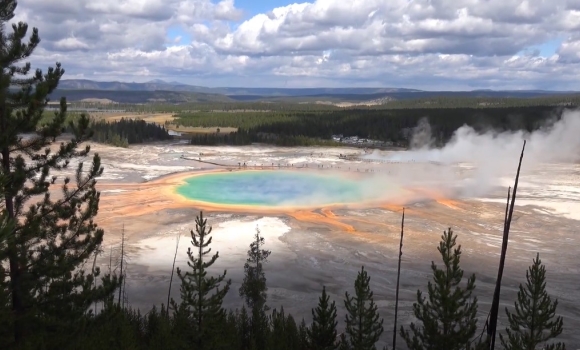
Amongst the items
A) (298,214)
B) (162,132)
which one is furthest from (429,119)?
(298,214)

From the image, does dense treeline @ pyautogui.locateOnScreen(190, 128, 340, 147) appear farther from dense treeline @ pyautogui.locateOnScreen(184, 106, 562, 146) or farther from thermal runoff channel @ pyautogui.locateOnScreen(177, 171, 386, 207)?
thermal runoff channel @ pyautogui.locateOnScreen(177, 171, 386, 207)

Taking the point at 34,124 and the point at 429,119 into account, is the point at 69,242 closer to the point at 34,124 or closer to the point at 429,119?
the point at 34,124

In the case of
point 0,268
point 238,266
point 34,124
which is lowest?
point 238,266

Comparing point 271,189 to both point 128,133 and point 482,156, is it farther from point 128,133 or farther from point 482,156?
point 128,133

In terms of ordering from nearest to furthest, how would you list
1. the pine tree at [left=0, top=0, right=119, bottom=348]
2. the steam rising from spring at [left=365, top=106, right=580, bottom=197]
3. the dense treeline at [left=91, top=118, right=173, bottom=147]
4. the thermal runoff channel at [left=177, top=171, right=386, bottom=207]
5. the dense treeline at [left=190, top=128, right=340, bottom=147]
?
1. the pine tree at [left=0, top=0, right=119, bottom=348]
2. the thermal runoff channel at [left=177, top=171, right=386, bottom=207]
3. the steam rising from spring at [left=365, top=106, right=580, bottom=197]
4. the dense treeline at [left=91, top=118, right=173, bottom=147]
5. the dense treeline at [left=190, top=128, right=340, bottom=147]

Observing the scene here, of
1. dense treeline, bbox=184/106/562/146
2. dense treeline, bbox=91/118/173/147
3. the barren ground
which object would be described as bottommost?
the barren ground

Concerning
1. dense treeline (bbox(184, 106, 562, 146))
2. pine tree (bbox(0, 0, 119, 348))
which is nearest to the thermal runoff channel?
pine tree (bbox(0, 0, 119, 348))

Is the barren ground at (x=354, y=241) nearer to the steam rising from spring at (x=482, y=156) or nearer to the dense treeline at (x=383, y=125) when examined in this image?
the steam rising from spring at (x=482, y=156)
